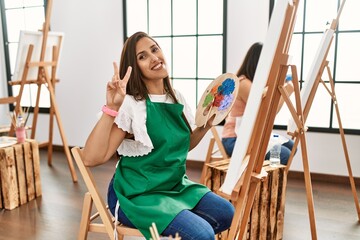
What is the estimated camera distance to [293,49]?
329cm

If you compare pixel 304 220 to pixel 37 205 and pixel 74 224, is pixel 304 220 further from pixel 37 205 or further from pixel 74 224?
pixel 37 205

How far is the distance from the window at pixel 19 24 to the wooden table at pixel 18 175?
5.89 feet

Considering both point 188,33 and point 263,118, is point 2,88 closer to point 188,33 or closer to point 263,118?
point 188,33

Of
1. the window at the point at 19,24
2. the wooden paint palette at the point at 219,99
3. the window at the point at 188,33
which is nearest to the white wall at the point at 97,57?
the window at the point at 188,33

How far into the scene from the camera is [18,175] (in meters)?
2.77

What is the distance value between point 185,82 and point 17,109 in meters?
1.62

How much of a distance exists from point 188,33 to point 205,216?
2501 millimetres

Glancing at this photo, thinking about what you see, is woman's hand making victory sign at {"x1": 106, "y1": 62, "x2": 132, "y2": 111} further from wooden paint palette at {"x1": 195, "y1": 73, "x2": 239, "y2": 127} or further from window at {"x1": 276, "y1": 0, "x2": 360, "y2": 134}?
window at {"x1": 276, "y1": 0, "x2": 360, "y2": 134}

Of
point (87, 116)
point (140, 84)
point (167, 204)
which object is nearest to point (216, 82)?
point (140, 84)

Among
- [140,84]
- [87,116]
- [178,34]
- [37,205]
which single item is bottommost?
[37,205]

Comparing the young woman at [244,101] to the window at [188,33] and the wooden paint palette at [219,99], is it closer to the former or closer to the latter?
the wooden paint palette at [219,99]

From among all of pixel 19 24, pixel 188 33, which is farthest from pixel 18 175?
pixel 19 24

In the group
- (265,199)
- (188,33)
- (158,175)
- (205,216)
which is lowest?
A: (265,199)

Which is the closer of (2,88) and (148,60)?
(148,60)
